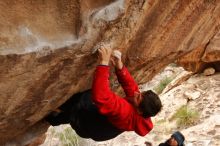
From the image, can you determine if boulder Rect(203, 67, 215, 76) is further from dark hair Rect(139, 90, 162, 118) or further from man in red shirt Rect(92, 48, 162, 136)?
dark hair Rect(139, 90, 162, 118)

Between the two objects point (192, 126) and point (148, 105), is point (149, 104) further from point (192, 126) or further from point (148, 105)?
point (192, 126)

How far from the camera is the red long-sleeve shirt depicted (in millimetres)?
3033

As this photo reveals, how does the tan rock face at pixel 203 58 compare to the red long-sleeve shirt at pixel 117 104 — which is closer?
the red long-sleeve shirt at pixel 117 104

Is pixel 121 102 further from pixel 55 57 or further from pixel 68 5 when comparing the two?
pixel 68 5

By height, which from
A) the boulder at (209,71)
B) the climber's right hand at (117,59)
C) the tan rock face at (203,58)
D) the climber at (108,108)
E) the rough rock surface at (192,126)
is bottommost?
the rough rock surface at (192,126)

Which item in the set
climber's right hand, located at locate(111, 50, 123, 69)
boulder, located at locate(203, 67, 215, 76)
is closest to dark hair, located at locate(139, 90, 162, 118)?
climber's right hand, located at locate(111, 50, 123, 69)

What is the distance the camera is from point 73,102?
3762mm

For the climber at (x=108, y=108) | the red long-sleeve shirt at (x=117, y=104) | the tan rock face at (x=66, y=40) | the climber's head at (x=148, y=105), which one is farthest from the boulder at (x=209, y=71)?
the climber's head at (x=148, y=105)

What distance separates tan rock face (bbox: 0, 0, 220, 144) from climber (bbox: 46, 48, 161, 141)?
13cm

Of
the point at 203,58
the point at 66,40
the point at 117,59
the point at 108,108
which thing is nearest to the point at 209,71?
the point at 203,58

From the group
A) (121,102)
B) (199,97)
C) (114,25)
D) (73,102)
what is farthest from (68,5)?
(199,97)

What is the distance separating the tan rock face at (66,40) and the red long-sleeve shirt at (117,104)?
187 mm

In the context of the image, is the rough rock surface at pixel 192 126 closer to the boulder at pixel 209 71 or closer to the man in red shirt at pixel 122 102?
the boulder at pixel 209 71

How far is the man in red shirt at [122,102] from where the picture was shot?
3.04m
